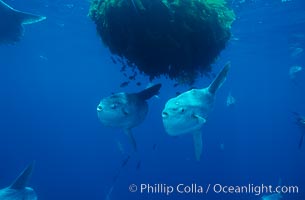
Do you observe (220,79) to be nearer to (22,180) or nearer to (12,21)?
(22,180)

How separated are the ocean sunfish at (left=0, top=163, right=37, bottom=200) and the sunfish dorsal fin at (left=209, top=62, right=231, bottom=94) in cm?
451

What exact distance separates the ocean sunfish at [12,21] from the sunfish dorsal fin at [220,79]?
7.46 metres

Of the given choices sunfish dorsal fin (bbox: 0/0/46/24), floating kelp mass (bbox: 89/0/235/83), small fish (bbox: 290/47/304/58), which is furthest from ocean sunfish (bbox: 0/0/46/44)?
small fish (bbox: 290/47/304/58)

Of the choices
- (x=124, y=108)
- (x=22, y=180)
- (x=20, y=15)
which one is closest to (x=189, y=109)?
(x=124, y=108)

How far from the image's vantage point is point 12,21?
11.8m

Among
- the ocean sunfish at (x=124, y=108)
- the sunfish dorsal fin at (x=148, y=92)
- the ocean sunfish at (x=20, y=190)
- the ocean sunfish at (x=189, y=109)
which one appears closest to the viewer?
the ocean sunfish at (x=124, y=108)

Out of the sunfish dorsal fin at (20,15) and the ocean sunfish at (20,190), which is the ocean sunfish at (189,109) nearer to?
the ocean sunfish at (20,190)

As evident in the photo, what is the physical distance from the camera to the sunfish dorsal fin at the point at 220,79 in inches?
226

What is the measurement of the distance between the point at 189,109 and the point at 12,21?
8340 millimetres

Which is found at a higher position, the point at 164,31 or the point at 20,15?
the point at 164,31

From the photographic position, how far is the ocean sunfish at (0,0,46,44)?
11.6 m

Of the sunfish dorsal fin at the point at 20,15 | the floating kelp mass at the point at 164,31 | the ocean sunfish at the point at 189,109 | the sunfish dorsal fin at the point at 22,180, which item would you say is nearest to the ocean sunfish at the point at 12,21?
the sunfish dorsal fin at the point at 20,15

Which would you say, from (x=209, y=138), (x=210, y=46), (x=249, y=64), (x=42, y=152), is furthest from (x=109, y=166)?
(x=210, y=46)

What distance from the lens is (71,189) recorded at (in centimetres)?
3584
